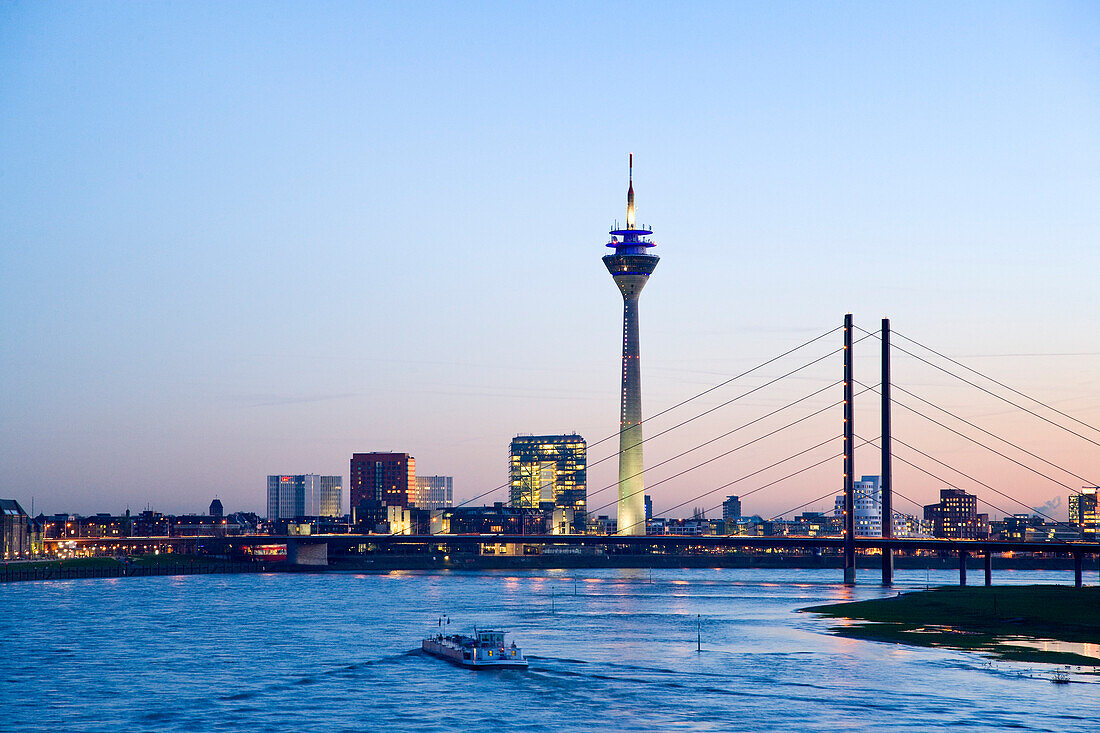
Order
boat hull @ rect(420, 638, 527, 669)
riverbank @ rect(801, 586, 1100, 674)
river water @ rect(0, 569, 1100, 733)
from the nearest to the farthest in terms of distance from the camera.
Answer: river water @ rect(0, 569, 1100, 733)
boat hull @ rect(420, 638, 527, 669)
riverbank @ rect(801, 586, 1100, 674)

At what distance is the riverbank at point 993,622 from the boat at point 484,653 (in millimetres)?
28307

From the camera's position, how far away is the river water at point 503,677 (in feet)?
177

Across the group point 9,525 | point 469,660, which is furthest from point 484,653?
point 9,525

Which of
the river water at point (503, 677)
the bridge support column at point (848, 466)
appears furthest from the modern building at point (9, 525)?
the bridge support column at point (848, 466)

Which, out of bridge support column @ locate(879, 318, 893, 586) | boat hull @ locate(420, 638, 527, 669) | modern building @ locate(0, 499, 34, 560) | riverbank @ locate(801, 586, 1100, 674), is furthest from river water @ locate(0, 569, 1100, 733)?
modern building @ locate(0, 499, 34, 560)

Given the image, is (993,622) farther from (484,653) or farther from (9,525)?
(9,525)

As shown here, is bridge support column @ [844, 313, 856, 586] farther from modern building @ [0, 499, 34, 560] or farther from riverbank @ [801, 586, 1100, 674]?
Answer: modern building @ [0, 499, 34, 560]

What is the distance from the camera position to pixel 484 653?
71062 mm

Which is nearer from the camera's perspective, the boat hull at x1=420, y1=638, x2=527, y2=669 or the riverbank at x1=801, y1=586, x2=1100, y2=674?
the boat hull at x1=420, y1=638, x2=527, y2=669

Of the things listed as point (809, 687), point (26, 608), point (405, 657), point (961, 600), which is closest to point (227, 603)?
point (26, 608)

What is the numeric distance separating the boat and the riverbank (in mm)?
28307

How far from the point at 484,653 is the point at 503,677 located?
161 inches

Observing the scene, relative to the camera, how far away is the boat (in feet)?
232

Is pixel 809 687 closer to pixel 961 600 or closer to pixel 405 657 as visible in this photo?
pixel 405 657
